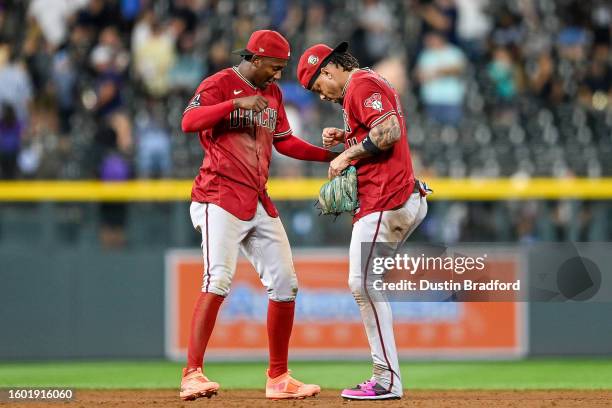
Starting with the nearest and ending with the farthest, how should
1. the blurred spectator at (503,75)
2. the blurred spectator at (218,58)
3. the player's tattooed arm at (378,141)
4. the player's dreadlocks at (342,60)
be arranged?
the player's tattooed arm at (378,141)
the player's dreadlocks at (342,60)
the blurred spectator at (503,75)
the blurred spectator at (218,58)

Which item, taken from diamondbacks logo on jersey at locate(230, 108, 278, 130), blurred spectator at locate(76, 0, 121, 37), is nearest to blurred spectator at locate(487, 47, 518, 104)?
blurred spectator at locate(76, 0, 121, 37)

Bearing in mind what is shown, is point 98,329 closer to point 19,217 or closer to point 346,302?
point 19,217

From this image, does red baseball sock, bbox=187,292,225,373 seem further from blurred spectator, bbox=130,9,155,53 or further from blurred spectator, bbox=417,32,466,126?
blurred spectator, bbox=130,9,155,53

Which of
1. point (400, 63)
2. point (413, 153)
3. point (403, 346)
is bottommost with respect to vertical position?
point (403, 346)

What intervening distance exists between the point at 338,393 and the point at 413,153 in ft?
14.4

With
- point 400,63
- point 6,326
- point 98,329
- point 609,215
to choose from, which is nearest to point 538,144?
point 609,215

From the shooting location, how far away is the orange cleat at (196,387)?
21.9ft

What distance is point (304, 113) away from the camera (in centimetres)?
1252

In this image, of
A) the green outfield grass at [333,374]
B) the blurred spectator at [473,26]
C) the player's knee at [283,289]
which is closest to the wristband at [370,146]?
the player's knee at [283,289]

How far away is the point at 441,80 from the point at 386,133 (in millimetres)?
6620

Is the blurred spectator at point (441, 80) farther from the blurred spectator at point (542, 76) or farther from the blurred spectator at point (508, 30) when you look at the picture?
the blurred spectator at point (542, 76)

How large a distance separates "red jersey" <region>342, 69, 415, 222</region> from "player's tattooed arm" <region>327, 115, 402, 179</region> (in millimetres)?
53

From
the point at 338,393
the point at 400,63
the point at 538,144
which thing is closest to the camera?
the point at 338,393

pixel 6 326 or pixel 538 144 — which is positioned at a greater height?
pixel 538 144
